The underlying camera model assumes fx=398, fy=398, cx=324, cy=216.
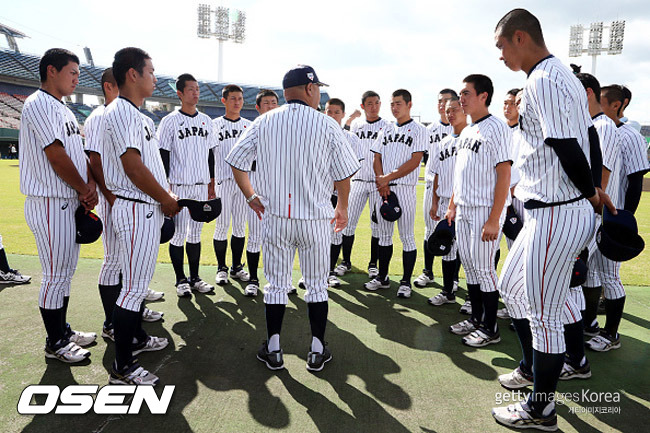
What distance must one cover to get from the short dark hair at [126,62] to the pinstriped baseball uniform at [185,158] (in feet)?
6.65

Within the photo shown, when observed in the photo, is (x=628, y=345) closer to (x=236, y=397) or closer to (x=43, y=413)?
(x=236, y=397)

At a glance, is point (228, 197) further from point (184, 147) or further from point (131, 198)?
point (131, 198)

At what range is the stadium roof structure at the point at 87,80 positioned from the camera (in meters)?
43.0

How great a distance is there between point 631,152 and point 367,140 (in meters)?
3.21

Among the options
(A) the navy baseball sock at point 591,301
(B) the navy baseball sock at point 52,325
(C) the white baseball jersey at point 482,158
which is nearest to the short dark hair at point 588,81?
(C) the white baseball jersey at point 482,158

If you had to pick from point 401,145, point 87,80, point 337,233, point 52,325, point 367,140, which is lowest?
point 52,325

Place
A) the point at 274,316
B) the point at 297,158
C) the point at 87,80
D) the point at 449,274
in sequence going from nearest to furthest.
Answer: the point at 297,158, the point at 274,316, the point at 449,274, the point at 87,80

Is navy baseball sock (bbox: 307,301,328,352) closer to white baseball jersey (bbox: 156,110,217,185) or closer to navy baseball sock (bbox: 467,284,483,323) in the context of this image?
navy baseball sock (bbox: 467,284,483,323)

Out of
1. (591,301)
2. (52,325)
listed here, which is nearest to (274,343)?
(52,325)

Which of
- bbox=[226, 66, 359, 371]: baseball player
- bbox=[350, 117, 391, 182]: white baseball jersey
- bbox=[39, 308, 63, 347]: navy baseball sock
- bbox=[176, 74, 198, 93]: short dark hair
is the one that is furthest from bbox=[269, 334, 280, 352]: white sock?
bbox=[176, 74, 198, 93]: short dark hair

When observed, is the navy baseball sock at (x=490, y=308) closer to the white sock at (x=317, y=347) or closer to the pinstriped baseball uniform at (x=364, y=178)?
the white sock at (x=317, y=347)

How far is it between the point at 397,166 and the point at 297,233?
2.62 meters

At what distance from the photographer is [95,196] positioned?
311cm

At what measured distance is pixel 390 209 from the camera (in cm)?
491
